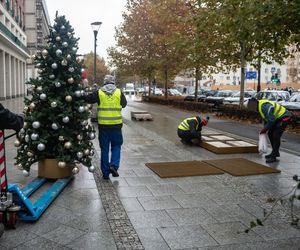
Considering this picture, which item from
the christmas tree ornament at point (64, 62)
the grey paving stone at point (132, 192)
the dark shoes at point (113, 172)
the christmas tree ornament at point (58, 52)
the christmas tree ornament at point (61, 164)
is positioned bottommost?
the grey paving stone at point (132, 192)

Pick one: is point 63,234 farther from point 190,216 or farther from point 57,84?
point 57,84

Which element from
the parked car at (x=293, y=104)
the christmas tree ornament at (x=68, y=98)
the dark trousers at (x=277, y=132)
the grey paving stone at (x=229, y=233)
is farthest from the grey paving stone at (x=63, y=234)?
the parked car at (x=293, y=104)

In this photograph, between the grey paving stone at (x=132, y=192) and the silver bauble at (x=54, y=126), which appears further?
the silver bauble at (x=54, y=126)

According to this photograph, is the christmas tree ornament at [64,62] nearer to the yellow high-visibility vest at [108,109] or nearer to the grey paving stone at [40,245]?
the yellow high-visibility vest at [108,109]

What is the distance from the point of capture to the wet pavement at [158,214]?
4.27 m

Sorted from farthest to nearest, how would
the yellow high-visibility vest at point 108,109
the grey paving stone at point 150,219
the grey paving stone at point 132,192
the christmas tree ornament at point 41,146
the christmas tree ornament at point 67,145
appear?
the yellow high-visibility vest at point 108,109
the christmas tree ornament at point 67,145
the christmas tree ornament at point 41,146
the grey paving stone at point 132,192
the grey paving stone at point 150,219

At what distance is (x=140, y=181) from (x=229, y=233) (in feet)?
8.72

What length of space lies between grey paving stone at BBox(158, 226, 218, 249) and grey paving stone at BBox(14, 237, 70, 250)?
1.11 m

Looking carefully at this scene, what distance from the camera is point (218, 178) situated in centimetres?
723

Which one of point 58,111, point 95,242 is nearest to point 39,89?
point 58,111

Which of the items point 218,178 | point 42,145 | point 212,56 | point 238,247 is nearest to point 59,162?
point 42,145

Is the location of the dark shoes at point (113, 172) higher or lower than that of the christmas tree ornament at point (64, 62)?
lower

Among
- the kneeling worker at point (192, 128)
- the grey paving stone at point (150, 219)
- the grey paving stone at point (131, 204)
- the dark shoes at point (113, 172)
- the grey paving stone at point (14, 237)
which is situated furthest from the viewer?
the kneeling worker at point (192, 128)

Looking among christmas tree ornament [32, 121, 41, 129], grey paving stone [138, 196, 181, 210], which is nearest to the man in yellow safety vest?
christmas tree ornament [32, 121, 41, 129]
